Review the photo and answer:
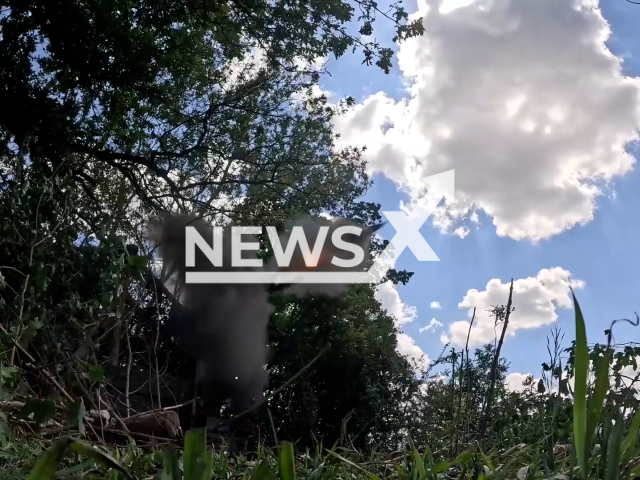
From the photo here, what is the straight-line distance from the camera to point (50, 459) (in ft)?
1.51

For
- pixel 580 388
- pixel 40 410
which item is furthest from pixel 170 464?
pixel 40 410

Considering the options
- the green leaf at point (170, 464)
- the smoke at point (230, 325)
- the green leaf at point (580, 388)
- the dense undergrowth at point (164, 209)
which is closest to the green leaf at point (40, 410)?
the dense undergrowth at point (164, 209)

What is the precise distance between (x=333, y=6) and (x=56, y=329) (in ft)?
11.8

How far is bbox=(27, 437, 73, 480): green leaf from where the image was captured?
46 centimetres

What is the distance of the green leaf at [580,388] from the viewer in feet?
1.73

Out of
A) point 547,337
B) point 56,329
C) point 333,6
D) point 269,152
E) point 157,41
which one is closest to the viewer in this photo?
point 547,337

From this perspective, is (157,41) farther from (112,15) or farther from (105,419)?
(105,419)

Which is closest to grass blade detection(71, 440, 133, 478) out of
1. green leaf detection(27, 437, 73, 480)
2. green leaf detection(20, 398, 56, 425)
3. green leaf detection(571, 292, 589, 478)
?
green leaf detection(27, 437, 73, 480)

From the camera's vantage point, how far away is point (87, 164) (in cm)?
693

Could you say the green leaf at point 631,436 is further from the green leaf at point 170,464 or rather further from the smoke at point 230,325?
the smoke at point 230,325

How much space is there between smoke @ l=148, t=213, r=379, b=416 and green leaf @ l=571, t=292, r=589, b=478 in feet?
23.8

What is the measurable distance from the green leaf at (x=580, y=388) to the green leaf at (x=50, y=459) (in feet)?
1.39

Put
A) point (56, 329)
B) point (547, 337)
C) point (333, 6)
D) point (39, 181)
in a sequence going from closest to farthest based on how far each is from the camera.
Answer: point (547, 337), point (56, 329), point (39, 181), point (333, 6)

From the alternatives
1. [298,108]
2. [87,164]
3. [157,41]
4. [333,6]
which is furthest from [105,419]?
[298,108]
